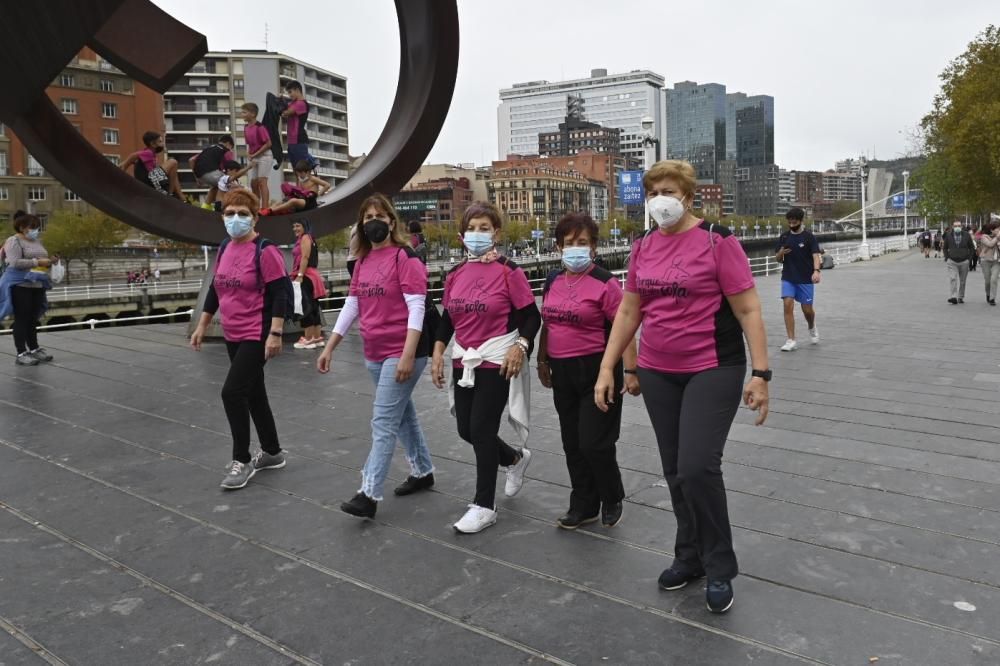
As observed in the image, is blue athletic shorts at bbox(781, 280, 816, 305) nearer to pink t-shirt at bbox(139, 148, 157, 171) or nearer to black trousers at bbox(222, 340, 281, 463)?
black trousers at bbox(222, 340, 281, 463)

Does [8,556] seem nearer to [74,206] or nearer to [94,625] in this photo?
[94,625]

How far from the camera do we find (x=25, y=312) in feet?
27.2

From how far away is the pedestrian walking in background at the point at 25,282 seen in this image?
8070 mm

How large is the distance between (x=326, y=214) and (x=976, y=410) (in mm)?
7219

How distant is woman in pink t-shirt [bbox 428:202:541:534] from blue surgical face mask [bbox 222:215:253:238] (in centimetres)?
134

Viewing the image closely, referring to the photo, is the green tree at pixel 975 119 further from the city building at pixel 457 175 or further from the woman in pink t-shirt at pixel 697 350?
the city building at pixel 457 175

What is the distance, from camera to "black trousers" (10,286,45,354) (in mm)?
8250

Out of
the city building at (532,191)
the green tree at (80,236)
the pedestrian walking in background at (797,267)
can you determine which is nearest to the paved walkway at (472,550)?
the pedestrian walking in background at (797,267)

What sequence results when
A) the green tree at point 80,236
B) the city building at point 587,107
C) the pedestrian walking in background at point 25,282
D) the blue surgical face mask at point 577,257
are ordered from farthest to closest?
1. the city building at point 587,107
2. the green tree at point 80,236
3. the pedestrian walking in background at point 25,282
4. the blue surgical face mask at point 577,257

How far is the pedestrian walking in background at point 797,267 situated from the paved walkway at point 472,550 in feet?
8.60

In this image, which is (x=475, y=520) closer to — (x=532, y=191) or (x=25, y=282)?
(x=25, y=282)

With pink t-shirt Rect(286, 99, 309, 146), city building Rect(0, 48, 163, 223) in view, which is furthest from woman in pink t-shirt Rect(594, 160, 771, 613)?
city building Rect(0, 48, 163, 223)

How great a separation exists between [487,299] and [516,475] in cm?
98

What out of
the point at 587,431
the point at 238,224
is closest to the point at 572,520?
the point at 587,431
